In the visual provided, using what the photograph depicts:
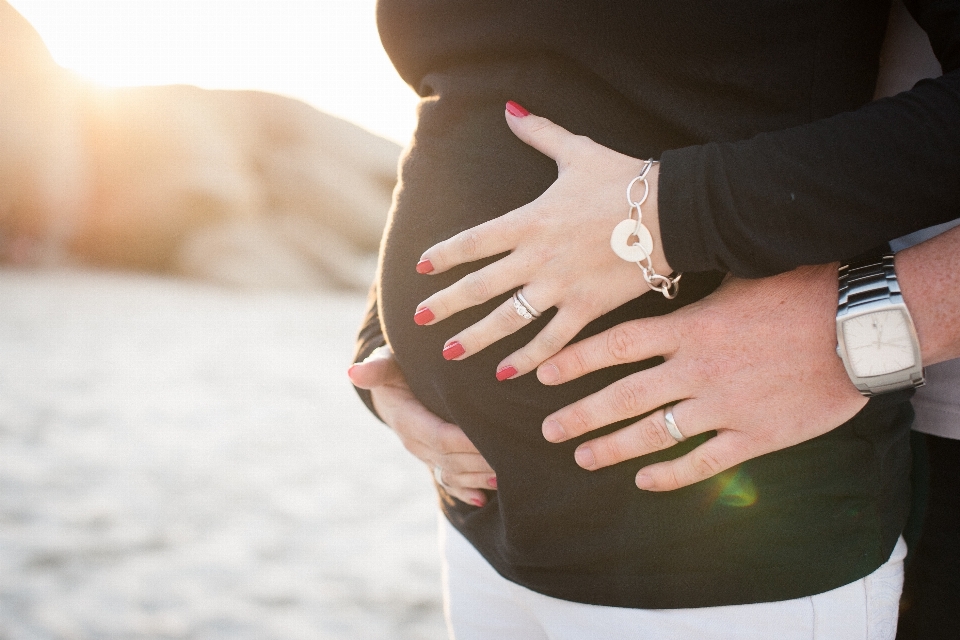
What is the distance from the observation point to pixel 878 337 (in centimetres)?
67

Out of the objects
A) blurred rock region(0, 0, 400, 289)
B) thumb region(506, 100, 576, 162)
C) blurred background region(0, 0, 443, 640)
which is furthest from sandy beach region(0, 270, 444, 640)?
blurred rock region(0, 0, 400, 289)

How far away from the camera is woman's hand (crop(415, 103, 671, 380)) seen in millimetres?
752

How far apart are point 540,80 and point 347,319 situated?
7665mm

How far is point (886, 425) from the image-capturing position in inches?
29.7

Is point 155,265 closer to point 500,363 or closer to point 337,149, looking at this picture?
point 337,149

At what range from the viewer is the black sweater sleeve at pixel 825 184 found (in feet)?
2.13

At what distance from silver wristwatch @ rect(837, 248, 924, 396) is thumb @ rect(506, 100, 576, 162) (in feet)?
1.14

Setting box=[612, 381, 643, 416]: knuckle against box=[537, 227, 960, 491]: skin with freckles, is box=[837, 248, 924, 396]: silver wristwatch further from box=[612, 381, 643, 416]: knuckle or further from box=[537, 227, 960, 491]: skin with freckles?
A: box=[612, 381, 643, 416]: knuckle

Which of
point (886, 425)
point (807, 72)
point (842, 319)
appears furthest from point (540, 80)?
point (886, 425)

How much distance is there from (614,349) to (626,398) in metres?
0.06

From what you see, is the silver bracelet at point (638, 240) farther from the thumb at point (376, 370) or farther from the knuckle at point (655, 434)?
the thumb at point (376, 370)

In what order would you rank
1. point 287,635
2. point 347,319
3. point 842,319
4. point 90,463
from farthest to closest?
point 347,319
point 90,463
point 287,635
point 842,319

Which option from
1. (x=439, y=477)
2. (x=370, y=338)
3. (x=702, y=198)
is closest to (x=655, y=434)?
(x=702, y=198)

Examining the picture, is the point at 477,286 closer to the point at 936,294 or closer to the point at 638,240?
the point at 638,240
